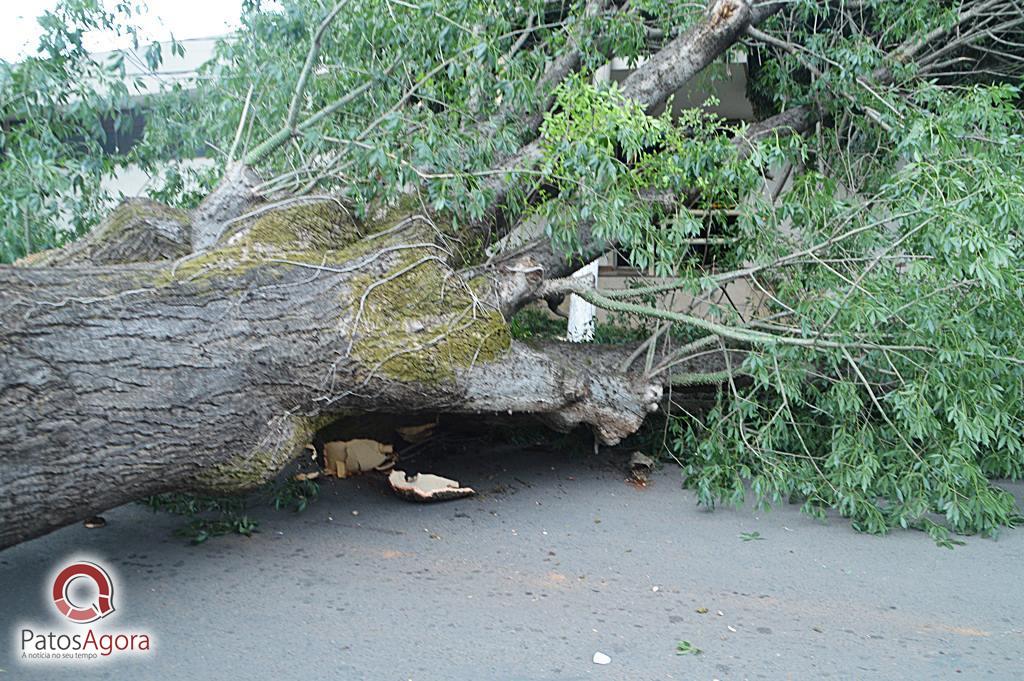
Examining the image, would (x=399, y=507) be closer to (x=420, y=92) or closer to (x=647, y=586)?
(x=647, y=586)

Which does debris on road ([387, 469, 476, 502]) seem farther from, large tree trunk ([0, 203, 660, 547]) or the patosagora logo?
the patosagora logo

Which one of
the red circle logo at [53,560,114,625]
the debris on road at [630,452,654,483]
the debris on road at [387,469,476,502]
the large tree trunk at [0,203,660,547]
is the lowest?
the debris on road at [630,452,654,483]

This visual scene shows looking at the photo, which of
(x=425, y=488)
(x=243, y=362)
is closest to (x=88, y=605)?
(x=243, y=362)

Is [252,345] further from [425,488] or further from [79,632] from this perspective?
[425,488]

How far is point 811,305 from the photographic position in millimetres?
5430

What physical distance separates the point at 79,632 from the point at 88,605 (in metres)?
0.30

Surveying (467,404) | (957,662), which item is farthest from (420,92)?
(957,662)

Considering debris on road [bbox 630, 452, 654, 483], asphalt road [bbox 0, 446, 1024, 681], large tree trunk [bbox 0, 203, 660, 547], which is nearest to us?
asphalt road [bbox 0, 446, 1024, 681]

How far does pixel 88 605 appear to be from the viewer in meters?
4.00

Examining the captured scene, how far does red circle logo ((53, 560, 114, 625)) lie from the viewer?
3.90 metres

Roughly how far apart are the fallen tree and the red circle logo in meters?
0.40

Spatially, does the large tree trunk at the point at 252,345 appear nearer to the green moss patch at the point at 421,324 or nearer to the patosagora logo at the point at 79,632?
the green moss patch at the point at 421,324

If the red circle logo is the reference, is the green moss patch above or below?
above

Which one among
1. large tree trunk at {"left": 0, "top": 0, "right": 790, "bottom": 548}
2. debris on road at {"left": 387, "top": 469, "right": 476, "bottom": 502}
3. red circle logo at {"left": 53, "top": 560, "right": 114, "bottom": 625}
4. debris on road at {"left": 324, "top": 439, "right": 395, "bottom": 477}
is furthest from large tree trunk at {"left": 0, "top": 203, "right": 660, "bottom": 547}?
debris on road at {"left": 324, "top": 439, "right": 395, "bottom": 477}
